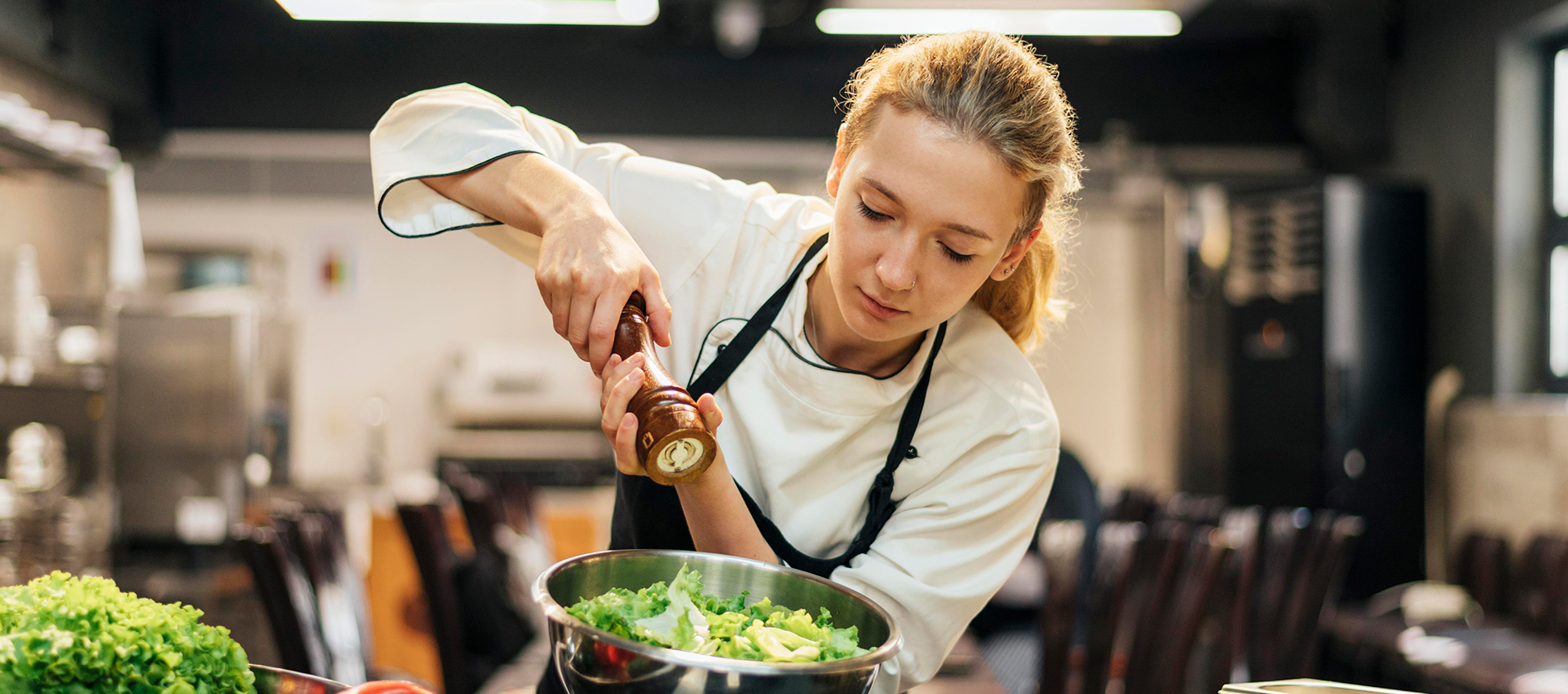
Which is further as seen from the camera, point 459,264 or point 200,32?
point 459,264

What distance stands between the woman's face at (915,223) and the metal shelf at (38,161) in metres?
3.06

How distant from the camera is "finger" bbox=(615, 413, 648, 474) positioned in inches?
32.1

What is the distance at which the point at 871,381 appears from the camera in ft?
3.80

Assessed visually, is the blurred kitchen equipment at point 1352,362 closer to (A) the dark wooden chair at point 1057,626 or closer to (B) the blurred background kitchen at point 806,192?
(B) the blurred background kitchen at point 806,192

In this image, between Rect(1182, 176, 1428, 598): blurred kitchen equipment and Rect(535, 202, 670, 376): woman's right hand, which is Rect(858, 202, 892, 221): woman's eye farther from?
Rect(1182, 176, 1428, 598): blurred kitchen equipment

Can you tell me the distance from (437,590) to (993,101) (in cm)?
205

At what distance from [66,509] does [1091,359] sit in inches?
199

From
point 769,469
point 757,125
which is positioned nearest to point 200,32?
point 757,125

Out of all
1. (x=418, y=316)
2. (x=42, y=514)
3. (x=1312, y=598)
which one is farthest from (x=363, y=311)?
(x=1312, y=598)

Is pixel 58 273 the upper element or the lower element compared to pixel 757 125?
lower

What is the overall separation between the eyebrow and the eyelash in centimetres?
3

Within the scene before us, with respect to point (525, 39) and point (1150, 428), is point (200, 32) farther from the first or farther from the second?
point (1150, 428)

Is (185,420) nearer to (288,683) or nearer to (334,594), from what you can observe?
(334,594)

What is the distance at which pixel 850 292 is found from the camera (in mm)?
1045
